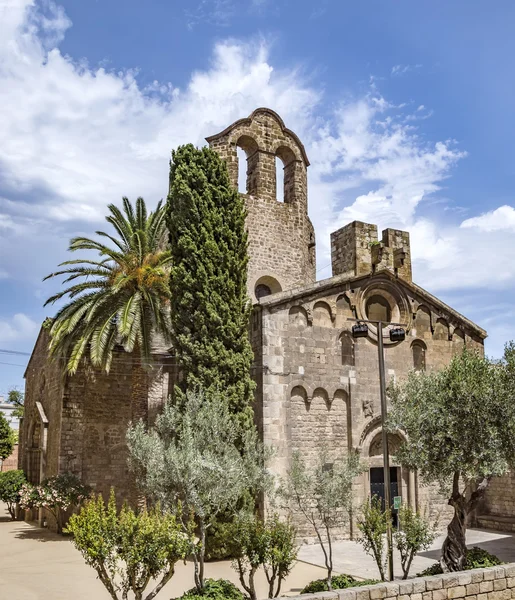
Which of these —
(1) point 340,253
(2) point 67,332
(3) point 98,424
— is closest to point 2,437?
(3) point 98,424

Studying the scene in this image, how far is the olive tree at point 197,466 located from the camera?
9836mm

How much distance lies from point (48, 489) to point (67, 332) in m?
5.05

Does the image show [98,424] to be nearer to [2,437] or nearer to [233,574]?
[233,574]

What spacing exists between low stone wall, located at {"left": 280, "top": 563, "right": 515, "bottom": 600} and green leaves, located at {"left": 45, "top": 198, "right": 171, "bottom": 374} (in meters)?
10.5

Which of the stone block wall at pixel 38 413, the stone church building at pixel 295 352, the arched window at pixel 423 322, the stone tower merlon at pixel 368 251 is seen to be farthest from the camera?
the stone block wall at pixel 38 413

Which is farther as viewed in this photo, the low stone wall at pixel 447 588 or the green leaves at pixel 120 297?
the green leaves at pixel 120 297

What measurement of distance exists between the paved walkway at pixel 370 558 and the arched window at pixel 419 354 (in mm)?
5118

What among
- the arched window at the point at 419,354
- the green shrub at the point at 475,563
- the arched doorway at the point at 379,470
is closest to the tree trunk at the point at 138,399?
the arched doorway at the point at 379,470

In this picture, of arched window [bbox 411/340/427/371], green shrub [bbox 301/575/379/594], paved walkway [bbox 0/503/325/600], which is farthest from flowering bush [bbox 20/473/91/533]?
arched window [bbox 411/340/427/371]

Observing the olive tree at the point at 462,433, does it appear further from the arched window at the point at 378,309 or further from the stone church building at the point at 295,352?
the arched window at the point at 378,309

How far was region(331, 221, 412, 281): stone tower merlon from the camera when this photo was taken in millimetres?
18531

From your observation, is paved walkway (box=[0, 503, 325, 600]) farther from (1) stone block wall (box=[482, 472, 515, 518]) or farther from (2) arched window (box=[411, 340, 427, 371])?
(1) stone block wall (box=[482, 472, 515, 518])

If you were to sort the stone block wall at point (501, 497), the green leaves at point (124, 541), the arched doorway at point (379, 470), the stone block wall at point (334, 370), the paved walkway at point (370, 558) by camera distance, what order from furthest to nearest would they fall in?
the stone block wall at point (501, 497), the arched doorway at point (379, 470), the stone block wall at point (334, 370), the paved walkway at point (370, 558), the green leaves at point (124, 541)

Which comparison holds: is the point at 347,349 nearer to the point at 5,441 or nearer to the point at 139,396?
the point at 139,396
